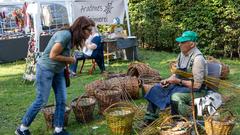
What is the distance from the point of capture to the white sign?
1048 cm

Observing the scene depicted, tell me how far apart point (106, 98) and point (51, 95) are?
6.55 ft

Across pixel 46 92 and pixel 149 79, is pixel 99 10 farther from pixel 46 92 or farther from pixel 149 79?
pixel 46 92

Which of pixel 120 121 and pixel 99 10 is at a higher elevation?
pixel 99 10

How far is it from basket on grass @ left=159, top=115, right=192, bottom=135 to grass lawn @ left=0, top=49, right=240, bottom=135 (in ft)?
2.75

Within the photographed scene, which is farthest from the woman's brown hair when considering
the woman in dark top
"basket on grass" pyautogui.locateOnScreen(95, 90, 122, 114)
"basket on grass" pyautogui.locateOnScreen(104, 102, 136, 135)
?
"basket on grass" pyautogui.locateOnScreen(95, 90, 122, 114)

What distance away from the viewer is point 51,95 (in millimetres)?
7449

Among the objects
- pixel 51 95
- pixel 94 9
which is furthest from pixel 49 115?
pixel 94 9

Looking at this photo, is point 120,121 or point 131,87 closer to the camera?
point 120,121

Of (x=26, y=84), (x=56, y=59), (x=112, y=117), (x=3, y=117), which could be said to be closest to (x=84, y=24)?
(x=56, y=59)

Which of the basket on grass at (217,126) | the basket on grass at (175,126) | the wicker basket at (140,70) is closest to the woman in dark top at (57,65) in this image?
the basket on grass at (175,126)

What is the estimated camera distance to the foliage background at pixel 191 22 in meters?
10.1

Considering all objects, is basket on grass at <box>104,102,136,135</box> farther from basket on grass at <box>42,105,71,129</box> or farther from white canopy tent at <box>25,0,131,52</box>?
white canopy tent at <box>25,0,131,52</box>

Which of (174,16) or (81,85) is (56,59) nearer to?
(81,85)

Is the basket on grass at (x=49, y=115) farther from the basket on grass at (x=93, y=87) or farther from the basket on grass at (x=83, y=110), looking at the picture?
the basket on grass at (x=93, y=87)
